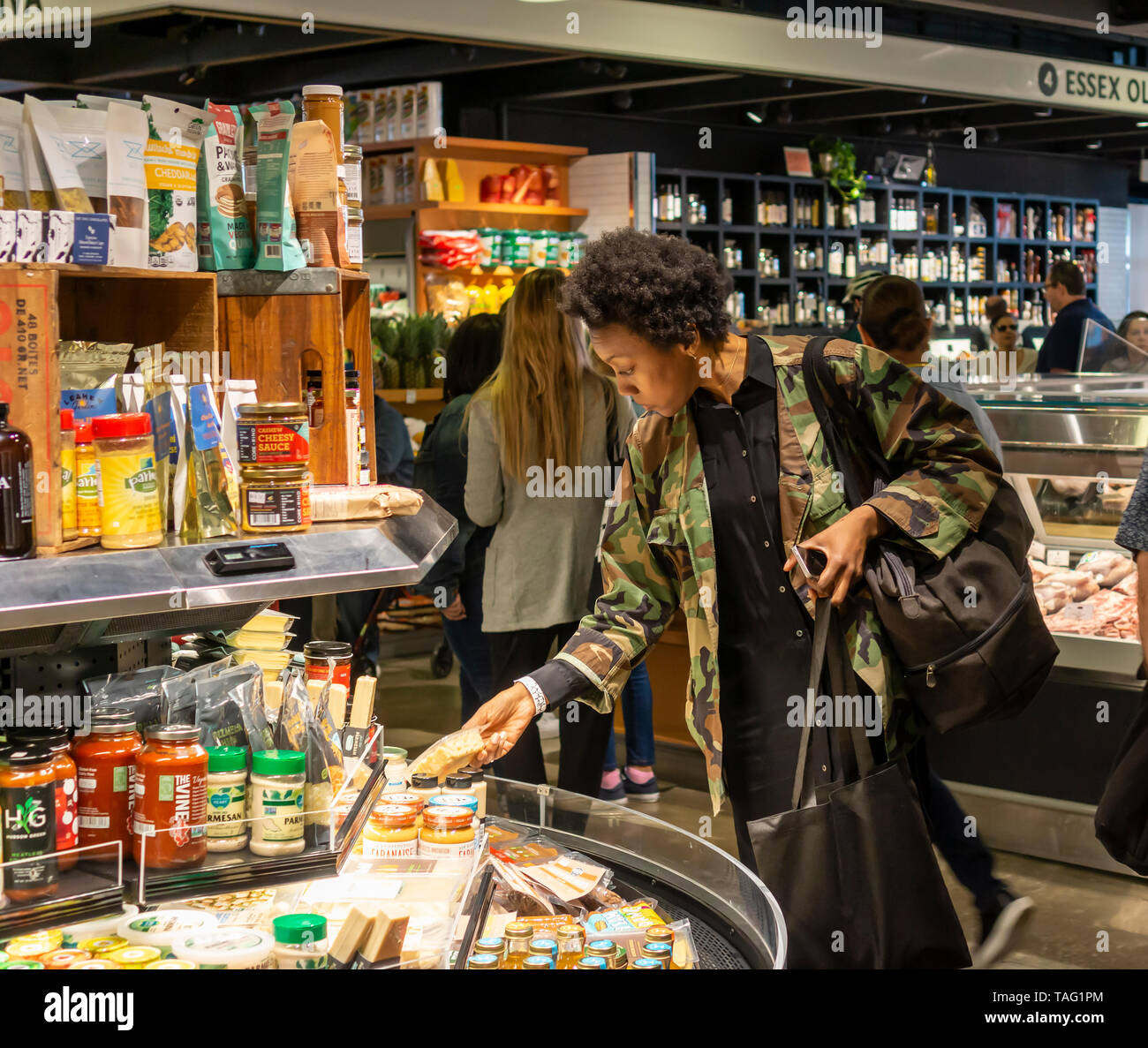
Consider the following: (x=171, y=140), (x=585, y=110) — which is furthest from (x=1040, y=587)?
(x=585, y=110)

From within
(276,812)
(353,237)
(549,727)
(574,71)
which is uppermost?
(574,71)

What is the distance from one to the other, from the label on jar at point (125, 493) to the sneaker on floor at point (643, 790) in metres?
3.76

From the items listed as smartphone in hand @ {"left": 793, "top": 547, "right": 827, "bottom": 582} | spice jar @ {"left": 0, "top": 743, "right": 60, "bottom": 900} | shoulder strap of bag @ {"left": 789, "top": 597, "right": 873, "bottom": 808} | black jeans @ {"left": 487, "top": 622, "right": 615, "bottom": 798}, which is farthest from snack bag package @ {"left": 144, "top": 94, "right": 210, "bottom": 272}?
black jeans @ {"left": 487, "top": 622, "right": 615, "bottom": 798}

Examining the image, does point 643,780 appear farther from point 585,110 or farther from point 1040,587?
point 585,110

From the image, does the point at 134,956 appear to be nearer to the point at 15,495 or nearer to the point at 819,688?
the point at 15,495

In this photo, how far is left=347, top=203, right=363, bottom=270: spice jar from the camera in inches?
96.4

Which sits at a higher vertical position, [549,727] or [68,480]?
[68,480]

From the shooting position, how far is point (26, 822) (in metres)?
1.79

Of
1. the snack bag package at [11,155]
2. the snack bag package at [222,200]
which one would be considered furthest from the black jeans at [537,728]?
the snack bag package at [11,155]

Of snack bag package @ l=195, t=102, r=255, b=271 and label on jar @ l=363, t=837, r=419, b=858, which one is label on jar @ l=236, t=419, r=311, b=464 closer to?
snack bag package @ l=195, t=102, r=255, b=271

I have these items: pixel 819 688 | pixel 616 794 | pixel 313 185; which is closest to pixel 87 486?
pixel 313 185

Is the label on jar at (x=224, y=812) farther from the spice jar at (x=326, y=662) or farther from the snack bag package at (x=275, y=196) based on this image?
the snack bag package at (x=275, y=196)

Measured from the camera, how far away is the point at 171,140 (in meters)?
2.11

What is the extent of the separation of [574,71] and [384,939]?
341 inches
